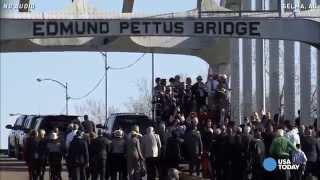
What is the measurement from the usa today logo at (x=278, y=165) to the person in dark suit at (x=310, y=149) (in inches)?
24.8

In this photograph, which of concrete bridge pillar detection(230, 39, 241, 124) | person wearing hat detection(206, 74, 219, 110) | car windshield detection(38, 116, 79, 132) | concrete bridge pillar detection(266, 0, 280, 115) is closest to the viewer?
person wearing hat detection(206, 74, 219, 110)

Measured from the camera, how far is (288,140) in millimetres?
25141

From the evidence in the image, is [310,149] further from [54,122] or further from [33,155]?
[54,122]

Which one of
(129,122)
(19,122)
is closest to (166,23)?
(129,122)

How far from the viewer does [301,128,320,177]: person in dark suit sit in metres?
26.0

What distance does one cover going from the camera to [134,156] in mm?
27047

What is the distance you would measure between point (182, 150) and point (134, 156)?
146 cm

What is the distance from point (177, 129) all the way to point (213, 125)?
2.06 metres

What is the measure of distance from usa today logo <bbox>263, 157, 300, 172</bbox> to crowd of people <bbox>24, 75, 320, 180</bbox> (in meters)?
0.09

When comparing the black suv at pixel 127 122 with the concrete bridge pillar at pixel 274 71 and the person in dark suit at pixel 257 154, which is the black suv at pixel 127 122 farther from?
the concrete bridge pillar at pixel 274 71

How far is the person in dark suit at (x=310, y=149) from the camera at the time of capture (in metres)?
26.0

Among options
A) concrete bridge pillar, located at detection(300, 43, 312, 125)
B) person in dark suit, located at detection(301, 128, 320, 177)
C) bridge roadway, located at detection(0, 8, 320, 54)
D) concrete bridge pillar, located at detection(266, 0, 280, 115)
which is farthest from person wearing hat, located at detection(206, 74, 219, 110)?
concrete bridge pillar, located at detection(266, 0, 280, 115)

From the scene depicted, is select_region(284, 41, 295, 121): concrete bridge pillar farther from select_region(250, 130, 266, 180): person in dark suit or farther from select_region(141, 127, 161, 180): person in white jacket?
select_region(250, 130, 266, 180): person in dark suit

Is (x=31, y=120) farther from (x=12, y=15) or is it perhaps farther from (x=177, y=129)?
(x=177, y=129)
